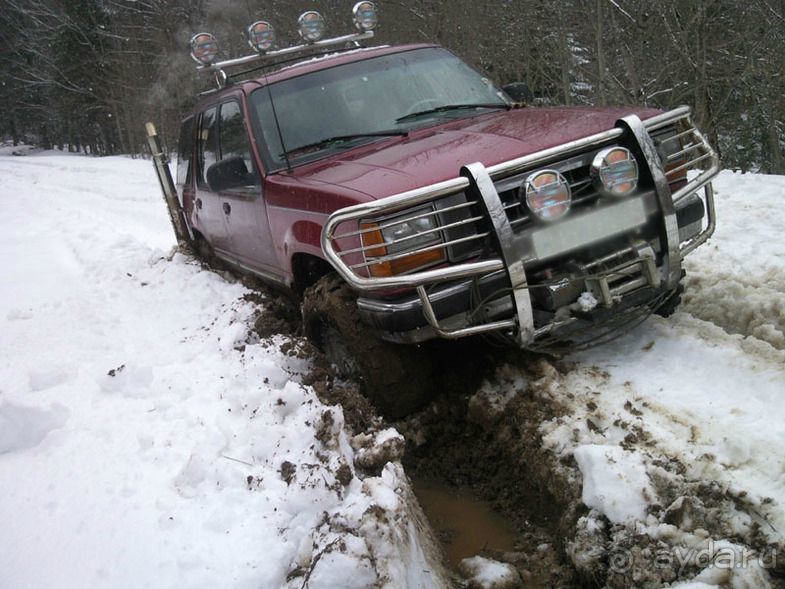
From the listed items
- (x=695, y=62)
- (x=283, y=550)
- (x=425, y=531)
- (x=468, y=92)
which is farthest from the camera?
(x=695, y=62)

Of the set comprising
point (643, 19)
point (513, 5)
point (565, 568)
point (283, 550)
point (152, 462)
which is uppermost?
point (513, 5)

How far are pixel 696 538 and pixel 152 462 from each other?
6.89 ft

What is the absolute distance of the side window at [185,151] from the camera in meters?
5.33

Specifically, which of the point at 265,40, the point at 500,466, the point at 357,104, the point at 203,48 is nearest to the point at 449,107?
the point at 357,104

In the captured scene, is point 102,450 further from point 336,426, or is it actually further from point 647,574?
point 647,574

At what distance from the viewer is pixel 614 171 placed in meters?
2.79

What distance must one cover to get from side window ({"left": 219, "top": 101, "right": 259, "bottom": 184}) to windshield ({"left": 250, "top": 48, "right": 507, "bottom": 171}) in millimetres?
156

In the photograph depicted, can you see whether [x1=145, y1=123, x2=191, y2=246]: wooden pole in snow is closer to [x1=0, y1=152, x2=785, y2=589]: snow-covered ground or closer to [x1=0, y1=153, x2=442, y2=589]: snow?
[x1=0, y1=153, x2=442, y2=589]: snow

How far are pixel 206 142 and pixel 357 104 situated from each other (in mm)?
1665

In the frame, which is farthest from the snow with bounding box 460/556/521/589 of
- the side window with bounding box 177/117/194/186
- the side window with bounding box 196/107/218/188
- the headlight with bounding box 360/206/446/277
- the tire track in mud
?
the side window with bounding box 177/117/194/186

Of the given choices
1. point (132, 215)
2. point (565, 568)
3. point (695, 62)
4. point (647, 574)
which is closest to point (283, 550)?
point (565, 568)

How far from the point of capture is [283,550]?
2143mm

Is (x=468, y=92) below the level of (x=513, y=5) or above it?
below

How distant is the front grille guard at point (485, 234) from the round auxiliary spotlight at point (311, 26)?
2.59 meters
